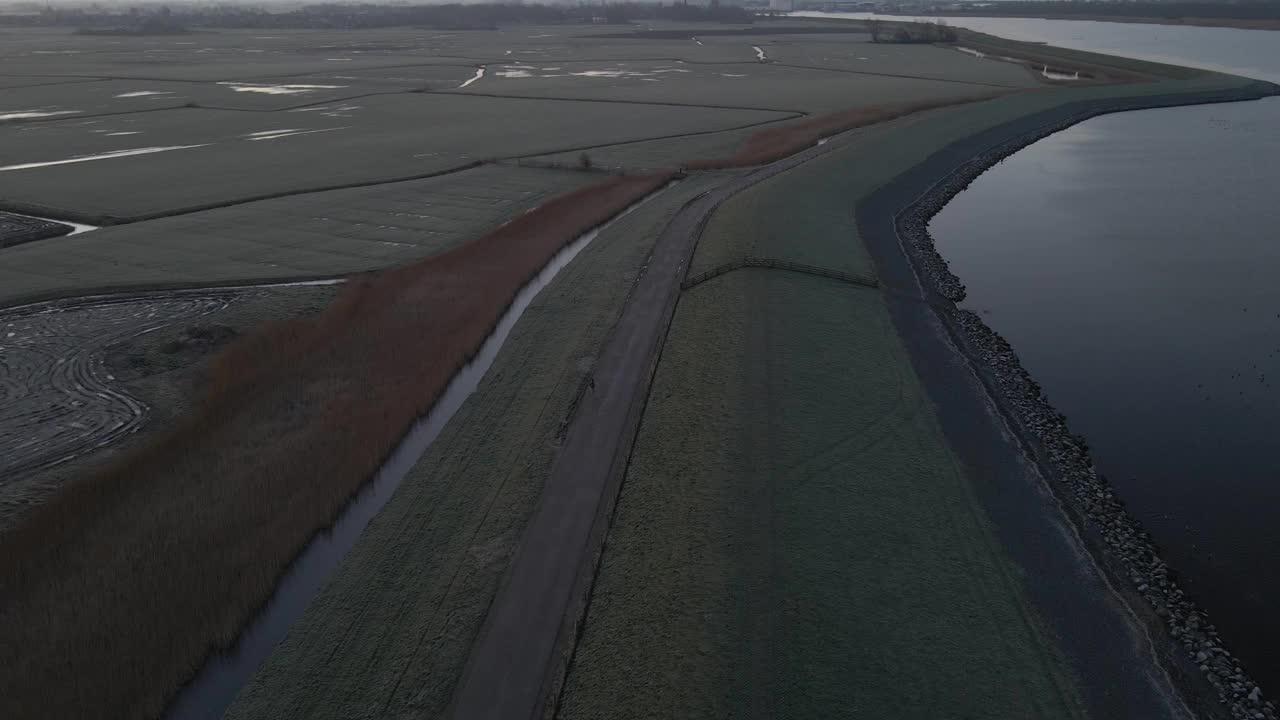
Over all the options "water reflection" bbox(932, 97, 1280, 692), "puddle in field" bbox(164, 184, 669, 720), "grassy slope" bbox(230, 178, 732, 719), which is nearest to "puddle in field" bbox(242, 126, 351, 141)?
"puddle in field" bbox(164, 184, 669, 720)

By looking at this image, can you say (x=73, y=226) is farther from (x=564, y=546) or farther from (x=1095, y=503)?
(x=1095, y=503)

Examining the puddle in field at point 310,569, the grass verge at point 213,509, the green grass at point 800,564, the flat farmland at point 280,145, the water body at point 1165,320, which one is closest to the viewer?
the green grass at point 800,564

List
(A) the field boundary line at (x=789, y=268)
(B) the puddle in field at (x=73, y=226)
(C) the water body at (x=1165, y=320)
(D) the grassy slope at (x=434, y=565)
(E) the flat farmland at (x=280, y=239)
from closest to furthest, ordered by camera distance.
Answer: (D) the grassy slope at (x=434, y=565), (C) the water body at (x=1165, y=320), (A) the field boundary line at (x=789, y=268), (E) the flat farmland at (x=280, y=239), (B) the puddle in field at (x=73, y=226)

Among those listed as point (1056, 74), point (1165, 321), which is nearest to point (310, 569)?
point (1165, 321)

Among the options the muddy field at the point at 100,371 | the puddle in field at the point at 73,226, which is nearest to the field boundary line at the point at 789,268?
the muddy field at the point at 100,371

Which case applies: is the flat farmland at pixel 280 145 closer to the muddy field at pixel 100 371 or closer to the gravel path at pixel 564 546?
the muddy field at pixel 100 371

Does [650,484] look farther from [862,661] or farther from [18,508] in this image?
[18,508]

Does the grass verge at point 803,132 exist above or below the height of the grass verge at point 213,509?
above

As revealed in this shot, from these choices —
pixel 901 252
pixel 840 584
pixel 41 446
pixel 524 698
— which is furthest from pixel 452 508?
pixel 901 252
